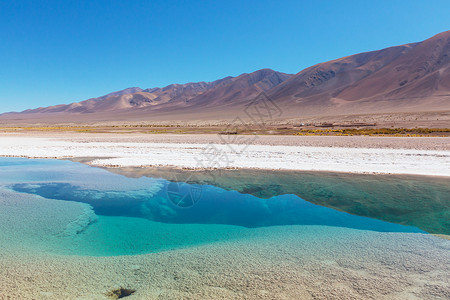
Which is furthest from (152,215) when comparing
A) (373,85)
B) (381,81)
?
(381,81)

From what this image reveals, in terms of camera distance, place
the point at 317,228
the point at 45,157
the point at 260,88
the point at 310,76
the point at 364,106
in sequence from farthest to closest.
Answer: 1. the point at 260,88
2. the point at 310,76
3. the point at 364,106
4. the point at 45,157
5. the point at 317,228

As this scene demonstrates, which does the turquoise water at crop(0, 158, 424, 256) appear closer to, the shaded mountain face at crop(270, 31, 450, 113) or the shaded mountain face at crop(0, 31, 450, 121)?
the shaded mountain face at crop(0, 31, 450, 121)

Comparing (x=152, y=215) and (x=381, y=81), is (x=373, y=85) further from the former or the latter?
(x=152, y=215)

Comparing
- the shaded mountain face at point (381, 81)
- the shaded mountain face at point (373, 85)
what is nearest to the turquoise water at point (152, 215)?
the shaded mountain face at point (373, 85)

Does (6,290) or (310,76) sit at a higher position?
(310,76)

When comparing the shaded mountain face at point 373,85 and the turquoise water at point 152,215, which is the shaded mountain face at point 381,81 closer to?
the shaded mountain face at point 373,85

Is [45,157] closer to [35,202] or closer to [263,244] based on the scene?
[35,202]

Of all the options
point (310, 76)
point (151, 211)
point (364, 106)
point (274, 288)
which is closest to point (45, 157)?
point (151, 211)

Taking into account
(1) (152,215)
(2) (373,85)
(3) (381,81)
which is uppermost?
(3) (381,81)
